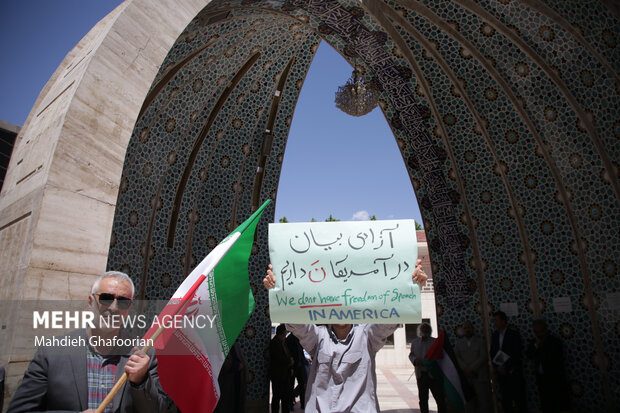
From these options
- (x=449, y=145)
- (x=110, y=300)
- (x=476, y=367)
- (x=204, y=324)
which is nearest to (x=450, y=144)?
(x=449, y=145)

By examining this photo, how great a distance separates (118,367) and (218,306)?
0.60 meters

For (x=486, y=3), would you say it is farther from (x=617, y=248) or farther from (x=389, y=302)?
(x=389, y=302)

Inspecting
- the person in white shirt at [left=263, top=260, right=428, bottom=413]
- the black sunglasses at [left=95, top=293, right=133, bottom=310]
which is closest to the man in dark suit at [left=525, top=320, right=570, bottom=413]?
the person in white shirt at [left=263, top=260, right=428, bottom=413]

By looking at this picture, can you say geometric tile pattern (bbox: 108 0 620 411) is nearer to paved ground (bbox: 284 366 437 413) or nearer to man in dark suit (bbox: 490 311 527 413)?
man in dark suit (bbox: 490 311 527 413)

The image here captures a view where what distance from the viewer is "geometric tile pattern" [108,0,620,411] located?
5031 mm

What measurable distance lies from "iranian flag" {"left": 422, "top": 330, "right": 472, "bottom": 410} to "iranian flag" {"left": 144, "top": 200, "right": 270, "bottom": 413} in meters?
3.97

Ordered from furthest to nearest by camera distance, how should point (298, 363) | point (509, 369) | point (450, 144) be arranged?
point (298, 363), point (450, 144), point (509, 369)

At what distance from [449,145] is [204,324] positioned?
16.6 feet

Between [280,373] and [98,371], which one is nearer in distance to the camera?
[98,371]

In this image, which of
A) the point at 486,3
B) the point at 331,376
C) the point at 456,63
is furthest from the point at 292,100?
the point at 331,376

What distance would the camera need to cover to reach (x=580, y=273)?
5.48 m

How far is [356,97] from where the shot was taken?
6902 millimetres

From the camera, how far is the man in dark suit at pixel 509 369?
554 cm

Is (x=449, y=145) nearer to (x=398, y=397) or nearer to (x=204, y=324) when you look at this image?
(x=398, y=397)
